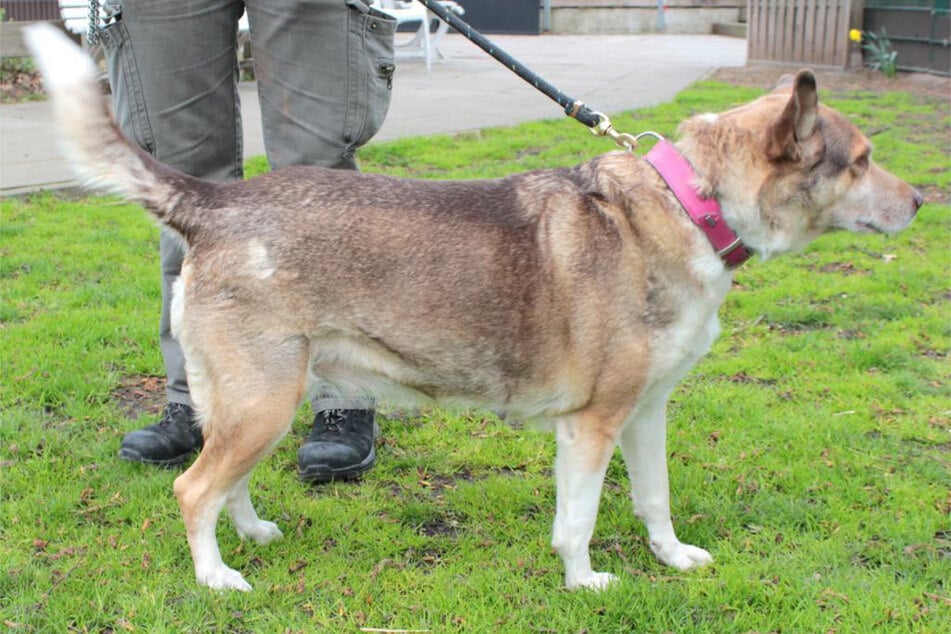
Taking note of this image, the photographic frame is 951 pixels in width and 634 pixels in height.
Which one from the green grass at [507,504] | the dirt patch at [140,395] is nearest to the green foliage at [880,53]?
the green grass at [507,504]

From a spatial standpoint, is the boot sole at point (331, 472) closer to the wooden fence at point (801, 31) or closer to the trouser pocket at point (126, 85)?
the trouser pocket at point (126, 85)

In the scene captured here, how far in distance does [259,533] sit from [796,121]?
232 centimetres

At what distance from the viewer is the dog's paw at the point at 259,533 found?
371 cm

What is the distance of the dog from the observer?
3201mm

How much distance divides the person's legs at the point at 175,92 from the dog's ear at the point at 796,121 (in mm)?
2098

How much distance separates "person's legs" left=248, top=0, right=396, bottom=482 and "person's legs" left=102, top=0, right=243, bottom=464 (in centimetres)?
15

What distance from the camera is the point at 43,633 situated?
3135 mm

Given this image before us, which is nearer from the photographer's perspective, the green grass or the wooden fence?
the green grass

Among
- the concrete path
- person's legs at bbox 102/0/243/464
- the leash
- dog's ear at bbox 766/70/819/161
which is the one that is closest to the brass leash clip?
the leash

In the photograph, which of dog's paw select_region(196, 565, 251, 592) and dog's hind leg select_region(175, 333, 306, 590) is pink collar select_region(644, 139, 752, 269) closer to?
dog's hind leg select_region(175, 333, 306, 590)

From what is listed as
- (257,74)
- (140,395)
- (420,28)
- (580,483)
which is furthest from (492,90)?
(580,483)

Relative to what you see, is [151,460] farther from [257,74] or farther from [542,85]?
[542,85]

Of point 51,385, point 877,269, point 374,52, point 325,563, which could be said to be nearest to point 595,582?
point 325,563

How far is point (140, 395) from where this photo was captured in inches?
193
